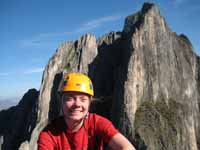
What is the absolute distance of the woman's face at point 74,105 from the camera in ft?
21.3

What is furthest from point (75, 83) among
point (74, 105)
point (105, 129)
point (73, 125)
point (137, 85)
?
point (137, 85)

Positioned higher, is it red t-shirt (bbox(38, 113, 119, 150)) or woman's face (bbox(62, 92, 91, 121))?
woman's face (bbox(62, 92, 91, 121))

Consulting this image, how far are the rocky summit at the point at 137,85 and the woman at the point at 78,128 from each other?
7087 cm

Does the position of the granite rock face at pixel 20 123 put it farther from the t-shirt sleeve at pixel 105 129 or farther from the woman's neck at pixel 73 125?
the t-shirt sleeve at pixel 105 129

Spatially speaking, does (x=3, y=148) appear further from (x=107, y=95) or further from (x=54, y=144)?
(x=54, y=144)

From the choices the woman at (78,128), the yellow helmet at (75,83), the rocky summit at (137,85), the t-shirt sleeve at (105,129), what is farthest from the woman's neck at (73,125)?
the rocky summit at (137,85)

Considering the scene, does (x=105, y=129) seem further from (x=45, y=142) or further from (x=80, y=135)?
(x=45, y=142)

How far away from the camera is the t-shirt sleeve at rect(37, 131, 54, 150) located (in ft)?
21.4

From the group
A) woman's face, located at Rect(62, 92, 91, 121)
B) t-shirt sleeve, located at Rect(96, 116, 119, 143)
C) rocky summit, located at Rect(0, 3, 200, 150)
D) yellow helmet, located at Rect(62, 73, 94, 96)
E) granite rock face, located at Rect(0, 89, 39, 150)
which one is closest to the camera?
yellow helmet, located at Rect(62, 73, 94, 96)

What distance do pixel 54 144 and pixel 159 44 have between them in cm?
9959

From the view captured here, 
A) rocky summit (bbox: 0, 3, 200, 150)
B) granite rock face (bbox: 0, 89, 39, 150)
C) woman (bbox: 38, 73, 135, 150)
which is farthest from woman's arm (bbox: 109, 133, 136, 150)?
granite rock face (bbox: 0, 89, 39, 150)

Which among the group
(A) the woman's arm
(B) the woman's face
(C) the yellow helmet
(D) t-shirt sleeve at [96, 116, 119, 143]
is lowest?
(A) the woman's arm

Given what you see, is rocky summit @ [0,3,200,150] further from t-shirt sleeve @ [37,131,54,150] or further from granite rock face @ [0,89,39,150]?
t-shirt sleeve @ [37,131,54,150]

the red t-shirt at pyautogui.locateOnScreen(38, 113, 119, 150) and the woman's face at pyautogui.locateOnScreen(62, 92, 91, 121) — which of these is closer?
the woman's face at pyautogui.locateOnScreen(62, 92, 91, 121)
